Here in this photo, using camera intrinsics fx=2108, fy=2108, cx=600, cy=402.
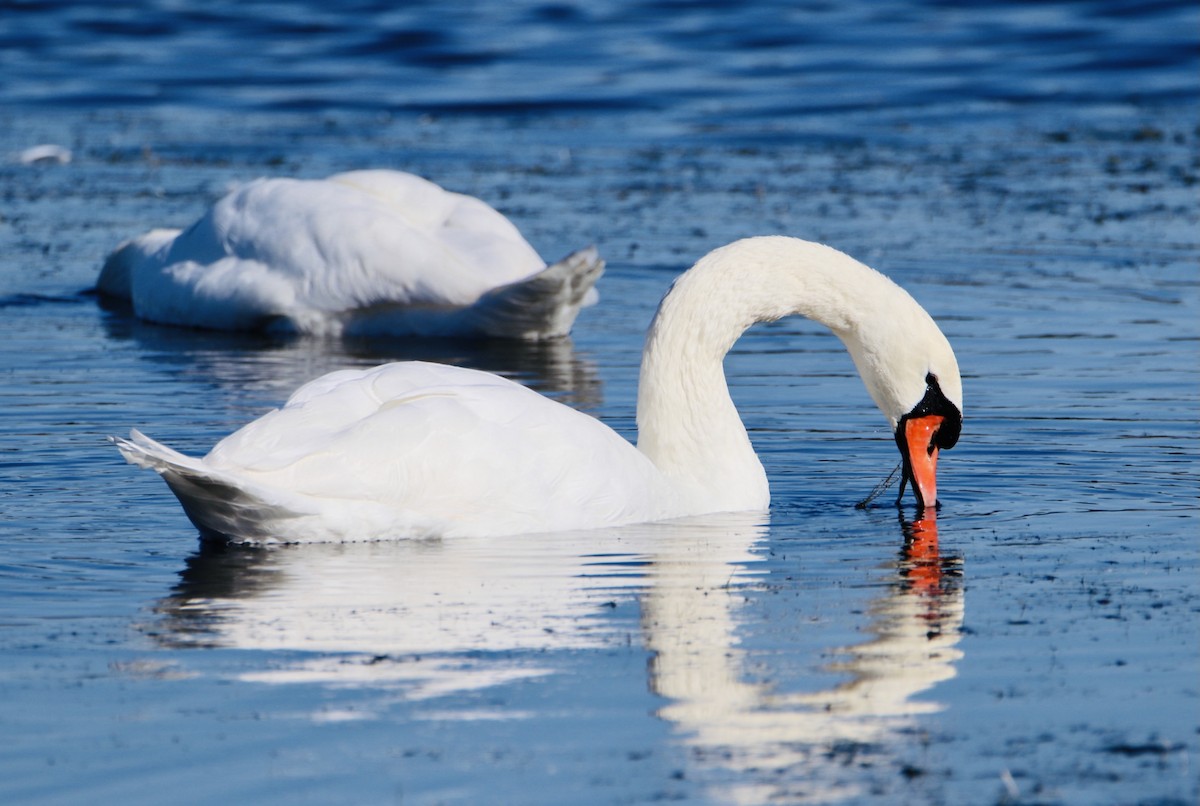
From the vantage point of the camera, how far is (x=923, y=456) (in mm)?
7504

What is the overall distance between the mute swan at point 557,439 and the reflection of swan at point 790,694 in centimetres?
72

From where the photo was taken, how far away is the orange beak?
7.46m

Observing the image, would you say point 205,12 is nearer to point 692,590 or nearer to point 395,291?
point 395,291

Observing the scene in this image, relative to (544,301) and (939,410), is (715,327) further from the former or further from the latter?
(544,301)

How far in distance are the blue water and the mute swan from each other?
14 centimetres

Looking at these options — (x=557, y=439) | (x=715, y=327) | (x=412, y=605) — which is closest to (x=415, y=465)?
(x=557, y=439)

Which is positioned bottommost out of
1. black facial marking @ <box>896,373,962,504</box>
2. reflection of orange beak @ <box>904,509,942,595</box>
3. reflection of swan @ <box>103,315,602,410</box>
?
reflection of swan @ <box>103,315,602,410</box>

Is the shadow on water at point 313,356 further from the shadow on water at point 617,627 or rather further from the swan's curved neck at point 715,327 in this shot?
the shadow on water at point 617,627

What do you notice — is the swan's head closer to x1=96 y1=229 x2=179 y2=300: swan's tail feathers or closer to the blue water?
the blue water

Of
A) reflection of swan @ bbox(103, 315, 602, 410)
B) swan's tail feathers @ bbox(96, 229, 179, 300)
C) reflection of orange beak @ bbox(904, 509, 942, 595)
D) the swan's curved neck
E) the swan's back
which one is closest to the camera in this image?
reflection of orange beak @ bbox(904, 509, 942, 595)

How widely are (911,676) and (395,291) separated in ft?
23.1

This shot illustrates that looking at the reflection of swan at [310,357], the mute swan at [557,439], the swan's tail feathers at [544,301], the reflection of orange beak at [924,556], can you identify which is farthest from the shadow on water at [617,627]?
the swan's tail feathers at [544,301]

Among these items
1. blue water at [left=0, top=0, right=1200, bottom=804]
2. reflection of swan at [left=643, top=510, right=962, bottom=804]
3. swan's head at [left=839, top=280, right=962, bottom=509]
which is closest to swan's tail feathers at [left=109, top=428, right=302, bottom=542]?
blue water at [left=0, top=0, right=1200, bottom=804]

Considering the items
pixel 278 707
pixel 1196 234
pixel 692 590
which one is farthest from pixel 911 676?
pixel 1196 234
